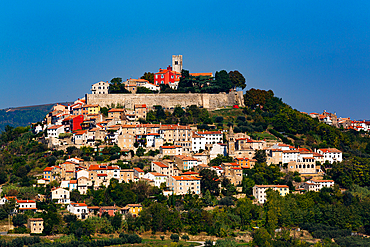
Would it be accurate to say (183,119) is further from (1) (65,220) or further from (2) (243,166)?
(1) (65,220)

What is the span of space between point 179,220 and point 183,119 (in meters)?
21.4

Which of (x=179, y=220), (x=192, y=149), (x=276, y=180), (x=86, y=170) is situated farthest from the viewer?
(x=192, y=149)


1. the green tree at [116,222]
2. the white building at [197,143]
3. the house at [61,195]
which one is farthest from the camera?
the white building at [197,143]

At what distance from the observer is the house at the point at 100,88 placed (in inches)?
2916

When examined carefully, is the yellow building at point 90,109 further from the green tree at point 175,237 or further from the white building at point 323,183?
the white building at point 323,183

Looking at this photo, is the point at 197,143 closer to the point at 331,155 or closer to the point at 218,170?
the point at 218,170

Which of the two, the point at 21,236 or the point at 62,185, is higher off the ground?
the point at 62,185

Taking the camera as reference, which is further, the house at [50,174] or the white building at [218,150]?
the white building at [218,150]

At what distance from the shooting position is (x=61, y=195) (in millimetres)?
50938

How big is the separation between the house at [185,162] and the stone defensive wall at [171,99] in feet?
53.7

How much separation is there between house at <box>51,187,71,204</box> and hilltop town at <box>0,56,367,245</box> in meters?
0.09

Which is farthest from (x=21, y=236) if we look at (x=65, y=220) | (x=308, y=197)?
(x=308, y=197)

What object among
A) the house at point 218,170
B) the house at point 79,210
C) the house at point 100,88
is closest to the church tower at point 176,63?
the house at point 100,88

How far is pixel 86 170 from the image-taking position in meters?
54.1
